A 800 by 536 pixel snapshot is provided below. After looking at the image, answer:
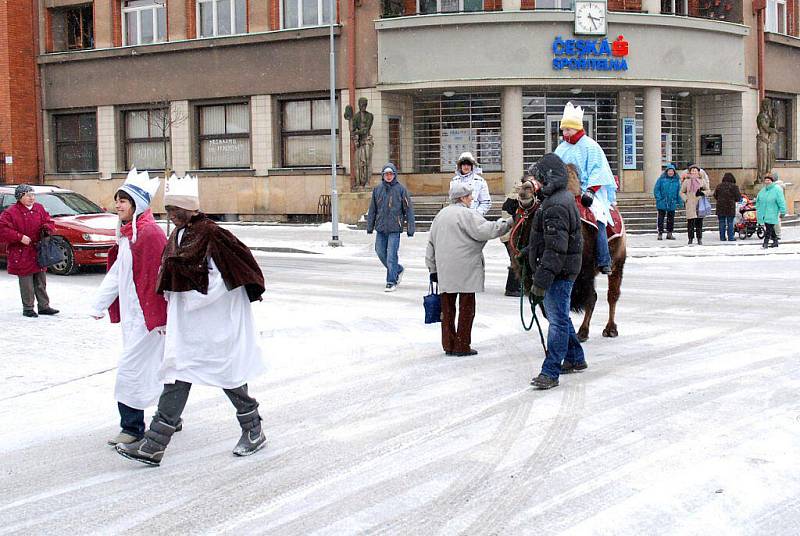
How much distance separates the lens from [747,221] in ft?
83.4

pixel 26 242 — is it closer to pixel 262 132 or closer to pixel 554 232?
pixel 554 232

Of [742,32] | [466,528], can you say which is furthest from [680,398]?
[742,32]

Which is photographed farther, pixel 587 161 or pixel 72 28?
pixel 72 28

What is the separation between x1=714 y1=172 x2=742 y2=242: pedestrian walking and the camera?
24.1 meters

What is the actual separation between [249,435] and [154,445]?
592 millimetres

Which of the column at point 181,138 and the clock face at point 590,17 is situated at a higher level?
the clock face at point 590,17

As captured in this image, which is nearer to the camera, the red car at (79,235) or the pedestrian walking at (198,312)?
the pedestrian walking at (198,312)

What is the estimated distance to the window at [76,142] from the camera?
3656 centimetres

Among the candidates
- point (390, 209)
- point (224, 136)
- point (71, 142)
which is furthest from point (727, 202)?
point (71, 142)

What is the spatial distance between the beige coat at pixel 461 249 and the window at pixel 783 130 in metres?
29.6

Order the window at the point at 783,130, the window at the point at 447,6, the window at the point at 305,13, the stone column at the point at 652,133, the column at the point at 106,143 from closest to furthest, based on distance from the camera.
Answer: the window at the point at 447,6 → the stone column at the point at 652,133 → the window at the point at 305,13 → the column at the point at 106,143 → the window at the point at 783,130

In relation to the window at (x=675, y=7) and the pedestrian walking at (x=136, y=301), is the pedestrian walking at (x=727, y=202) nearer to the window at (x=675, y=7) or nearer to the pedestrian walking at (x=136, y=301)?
the window at (x=675, y=7)

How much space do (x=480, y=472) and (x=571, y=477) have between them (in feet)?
1.72

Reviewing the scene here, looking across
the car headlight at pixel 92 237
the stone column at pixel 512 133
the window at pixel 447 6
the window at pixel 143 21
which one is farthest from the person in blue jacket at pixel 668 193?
the window at pixel 143 21
